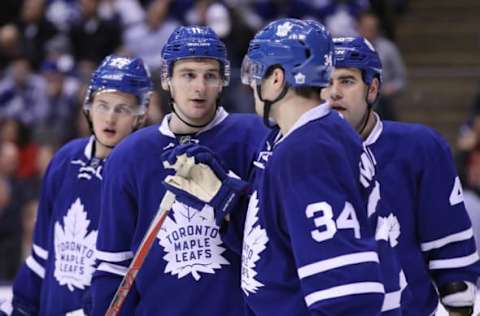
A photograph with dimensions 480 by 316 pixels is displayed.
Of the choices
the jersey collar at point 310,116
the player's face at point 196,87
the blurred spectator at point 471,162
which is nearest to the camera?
the jersey collar at point 310,116

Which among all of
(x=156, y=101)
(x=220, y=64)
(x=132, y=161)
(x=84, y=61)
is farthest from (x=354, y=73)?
(x=84, y=61)

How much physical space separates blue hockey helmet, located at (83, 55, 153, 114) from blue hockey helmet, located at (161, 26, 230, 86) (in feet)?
1.50

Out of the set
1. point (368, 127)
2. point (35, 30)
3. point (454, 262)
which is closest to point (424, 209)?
point (454, 262)

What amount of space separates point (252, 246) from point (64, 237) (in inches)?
47.4

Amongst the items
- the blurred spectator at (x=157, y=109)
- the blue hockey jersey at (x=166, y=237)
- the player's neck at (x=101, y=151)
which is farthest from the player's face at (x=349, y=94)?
the blurred spectator at (x=157, y=109)

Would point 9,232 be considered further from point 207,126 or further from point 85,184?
point 207,126

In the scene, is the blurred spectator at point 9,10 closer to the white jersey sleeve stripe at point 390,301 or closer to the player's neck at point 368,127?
the player's neck at point 368,127

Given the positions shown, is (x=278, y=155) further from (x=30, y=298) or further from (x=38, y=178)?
(x=38, y=178)

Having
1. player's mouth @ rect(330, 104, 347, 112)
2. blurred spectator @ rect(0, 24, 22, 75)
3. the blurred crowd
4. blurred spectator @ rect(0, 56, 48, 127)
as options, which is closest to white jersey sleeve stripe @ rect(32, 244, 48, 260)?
player's mouth @ rect(330, 104, 347, 112)

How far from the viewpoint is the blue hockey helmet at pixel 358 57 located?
11.7 ft

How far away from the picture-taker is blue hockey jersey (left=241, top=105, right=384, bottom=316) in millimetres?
2689

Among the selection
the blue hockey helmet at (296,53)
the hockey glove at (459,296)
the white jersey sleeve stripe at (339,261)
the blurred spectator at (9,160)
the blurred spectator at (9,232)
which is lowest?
the blurred spectator at (9,232)

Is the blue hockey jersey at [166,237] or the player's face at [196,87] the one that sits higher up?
the player's face at [196,87]

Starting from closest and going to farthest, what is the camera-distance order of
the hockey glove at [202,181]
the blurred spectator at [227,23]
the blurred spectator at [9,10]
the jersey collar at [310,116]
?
the jersey collar at [310,116], the hockey glove at [202,181], the blurred spectator at [227,23], the blurred spectator at [9,10]
